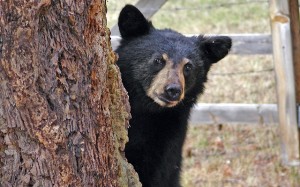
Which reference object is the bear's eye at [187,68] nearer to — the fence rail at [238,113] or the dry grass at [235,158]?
the dry grass at [235,158]

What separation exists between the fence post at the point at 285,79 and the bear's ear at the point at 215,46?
4.23ft

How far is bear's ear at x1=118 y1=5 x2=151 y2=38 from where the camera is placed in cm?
489

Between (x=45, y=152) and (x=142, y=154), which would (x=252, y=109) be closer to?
(x=142, y=154)

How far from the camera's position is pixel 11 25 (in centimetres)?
274

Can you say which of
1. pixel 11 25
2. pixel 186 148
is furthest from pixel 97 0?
pixel 186 148

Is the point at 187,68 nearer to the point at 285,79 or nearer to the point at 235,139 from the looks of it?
the point at 285,79

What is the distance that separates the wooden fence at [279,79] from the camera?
639cm

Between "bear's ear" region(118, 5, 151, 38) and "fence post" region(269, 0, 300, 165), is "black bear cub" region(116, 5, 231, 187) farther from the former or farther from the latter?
"fence post" region(269, 0, 300, 165)

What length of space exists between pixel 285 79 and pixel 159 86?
84.2 inches

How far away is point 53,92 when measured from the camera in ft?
9.46

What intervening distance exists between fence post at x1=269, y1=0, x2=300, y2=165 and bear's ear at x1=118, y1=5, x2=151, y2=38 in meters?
1.63

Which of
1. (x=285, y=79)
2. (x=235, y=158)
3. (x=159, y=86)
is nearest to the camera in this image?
(x=159, y=86)

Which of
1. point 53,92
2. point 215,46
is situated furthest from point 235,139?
point 53,92

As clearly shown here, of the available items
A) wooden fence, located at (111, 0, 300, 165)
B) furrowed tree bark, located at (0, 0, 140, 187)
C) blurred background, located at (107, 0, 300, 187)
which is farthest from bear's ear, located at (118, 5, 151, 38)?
furrowed tree bark, located at (0, 0, 140, 187)
